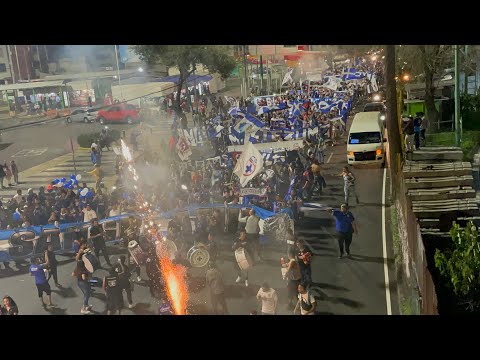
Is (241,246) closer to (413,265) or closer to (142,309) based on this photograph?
(142,309)

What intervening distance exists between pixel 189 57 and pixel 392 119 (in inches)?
105

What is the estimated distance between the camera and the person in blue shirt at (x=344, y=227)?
6332mm

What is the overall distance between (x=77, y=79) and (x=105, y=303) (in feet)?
8.04

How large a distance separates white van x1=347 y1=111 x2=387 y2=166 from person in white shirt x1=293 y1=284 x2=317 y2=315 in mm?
1521

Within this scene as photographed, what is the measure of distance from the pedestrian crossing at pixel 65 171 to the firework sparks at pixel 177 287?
1.18 m

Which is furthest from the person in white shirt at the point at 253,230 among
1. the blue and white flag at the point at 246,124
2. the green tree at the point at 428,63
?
the green tree at the point at 428,63

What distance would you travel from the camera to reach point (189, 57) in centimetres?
665

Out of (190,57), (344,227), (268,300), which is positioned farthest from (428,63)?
(268,300)

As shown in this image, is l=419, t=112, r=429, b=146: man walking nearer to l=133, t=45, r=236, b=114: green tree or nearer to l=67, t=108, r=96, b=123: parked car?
l=133, t=45, r=236, b=114: green tree

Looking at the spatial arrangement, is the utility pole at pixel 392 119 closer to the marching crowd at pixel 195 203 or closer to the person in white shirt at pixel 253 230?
the marching crowd at pixel 195 203

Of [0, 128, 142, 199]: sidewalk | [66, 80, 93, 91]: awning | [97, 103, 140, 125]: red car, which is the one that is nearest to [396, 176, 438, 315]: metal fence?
[0, 128, 142, 199]: sidewalk

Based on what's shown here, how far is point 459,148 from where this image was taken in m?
7.32
